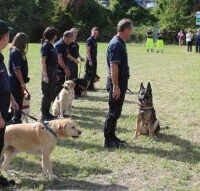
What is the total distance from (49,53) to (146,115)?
238cm

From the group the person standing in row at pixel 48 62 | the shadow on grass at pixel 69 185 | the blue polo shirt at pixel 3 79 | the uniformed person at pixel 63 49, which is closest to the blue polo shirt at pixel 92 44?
the uniformed person at pixel 63 49

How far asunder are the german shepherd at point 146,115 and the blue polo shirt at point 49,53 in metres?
1.97

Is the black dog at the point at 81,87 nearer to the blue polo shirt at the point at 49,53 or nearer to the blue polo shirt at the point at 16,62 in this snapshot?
the blue polo shirt at the point at 49,53

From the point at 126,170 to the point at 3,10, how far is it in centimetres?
4867

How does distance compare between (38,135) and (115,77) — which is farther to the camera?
(115,77)

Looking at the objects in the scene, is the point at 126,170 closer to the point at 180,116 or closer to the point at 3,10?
the point at 180,116

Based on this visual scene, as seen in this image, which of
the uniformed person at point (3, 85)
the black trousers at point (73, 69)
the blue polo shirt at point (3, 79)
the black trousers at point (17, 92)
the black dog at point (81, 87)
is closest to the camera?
the uniformed person at point (3, 85)

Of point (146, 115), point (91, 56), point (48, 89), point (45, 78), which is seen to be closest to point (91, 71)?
point (91, 56)

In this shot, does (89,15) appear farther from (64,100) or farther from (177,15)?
(64,100)

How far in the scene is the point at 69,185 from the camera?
689 centimetres

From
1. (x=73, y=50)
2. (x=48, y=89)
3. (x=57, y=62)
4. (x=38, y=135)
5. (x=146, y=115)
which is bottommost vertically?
(x=146, y=115)

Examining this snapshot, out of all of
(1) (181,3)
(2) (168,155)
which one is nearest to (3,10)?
(1) (181,3)

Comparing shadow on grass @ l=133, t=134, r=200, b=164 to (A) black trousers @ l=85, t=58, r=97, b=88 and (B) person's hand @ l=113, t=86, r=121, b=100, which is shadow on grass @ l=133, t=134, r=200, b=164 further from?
(A) black trousers @ l=85, t=58, r=97, b=88

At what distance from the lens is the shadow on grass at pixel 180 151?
8322 millimetres
